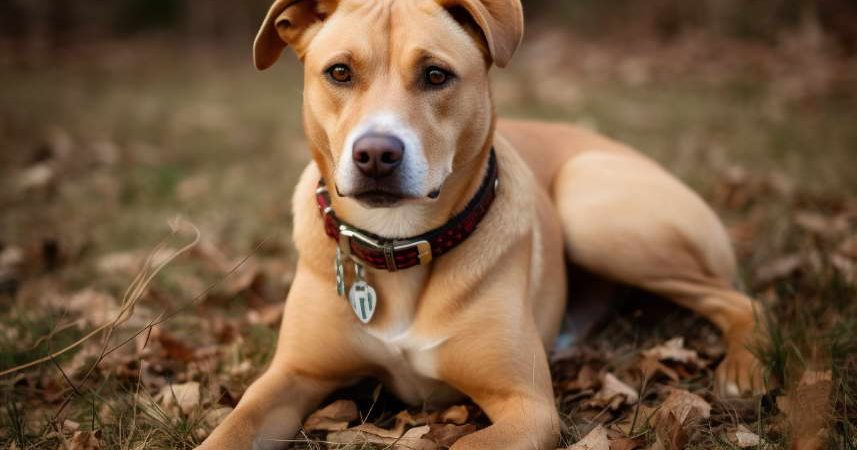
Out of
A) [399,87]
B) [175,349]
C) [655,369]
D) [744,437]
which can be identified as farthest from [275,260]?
[744,437]

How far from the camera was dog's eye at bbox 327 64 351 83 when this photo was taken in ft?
8.21

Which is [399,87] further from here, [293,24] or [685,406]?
[685,406]

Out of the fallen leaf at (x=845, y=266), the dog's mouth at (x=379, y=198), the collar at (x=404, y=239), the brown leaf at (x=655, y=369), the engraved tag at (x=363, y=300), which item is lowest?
the fallen leaf at (x=845, y=266)

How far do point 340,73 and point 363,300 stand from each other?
800 millimetres

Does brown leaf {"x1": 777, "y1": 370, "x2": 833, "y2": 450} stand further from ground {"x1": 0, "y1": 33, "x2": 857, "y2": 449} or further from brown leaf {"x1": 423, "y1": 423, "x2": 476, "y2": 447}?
brown leaf {"x1": 423, "y1": 423, "x2": 476, "y2": 447}

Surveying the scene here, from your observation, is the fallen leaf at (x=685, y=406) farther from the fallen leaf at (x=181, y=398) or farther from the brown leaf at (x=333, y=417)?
the fallen leaf at (x=181, y=398)

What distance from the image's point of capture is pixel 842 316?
324 cm

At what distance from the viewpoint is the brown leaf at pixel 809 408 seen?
214 cm

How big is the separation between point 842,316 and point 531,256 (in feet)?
4.76

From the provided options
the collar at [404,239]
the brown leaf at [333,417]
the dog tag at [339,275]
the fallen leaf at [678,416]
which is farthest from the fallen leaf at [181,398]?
the fallen leaf at [678,416]

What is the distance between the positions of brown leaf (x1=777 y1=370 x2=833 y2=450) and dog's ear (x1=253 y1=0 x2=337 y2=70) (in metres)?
2.08

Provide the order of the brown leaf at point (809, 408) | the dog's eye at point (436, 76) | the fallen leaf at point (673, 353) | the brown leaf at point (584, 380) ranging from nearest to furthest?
the brown leaf at point (809, 408) → the dog's eye at point (436, 76) → the brown leaf at point (584, 380) → the fallen leaf at point (673, 353)

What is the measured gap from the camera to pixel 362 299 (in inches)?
105

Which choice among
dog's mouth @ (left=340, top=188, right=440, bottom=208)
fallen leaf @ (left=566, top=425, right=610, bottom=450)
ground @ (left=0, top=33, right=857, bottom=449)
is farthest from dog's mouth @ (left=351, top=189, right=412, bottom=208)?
fallen leaf @ (left=566, top=425, right=610, bottom=450)
